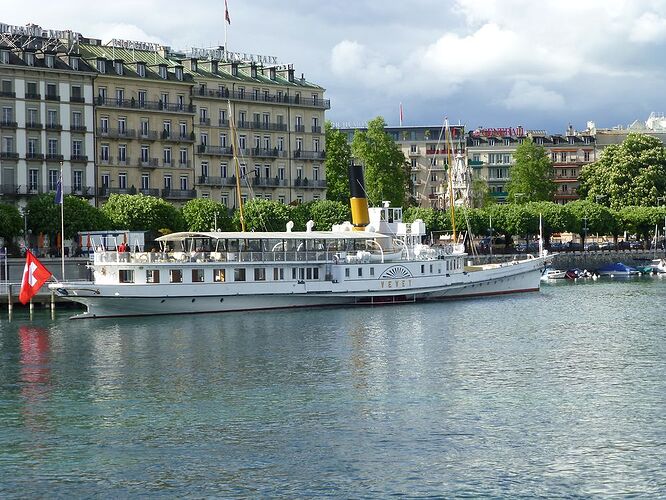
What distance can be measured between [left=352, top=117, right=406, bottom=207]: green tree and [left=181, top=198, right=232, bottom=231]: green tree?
3183cm

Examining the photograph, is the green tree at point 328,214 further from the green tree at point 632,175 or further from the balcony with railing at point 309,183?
the green tree at point 632,175

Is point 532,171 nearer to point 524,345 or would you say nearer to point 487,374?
point 524,345

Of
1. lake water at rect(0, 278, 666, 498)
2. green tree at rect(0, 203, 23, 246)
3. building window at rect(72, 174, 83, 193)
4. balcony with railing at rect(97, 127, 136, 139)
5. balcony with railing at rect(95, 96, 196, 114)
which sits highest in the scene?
balcony with railing at rect(95, 96, 196, 114)

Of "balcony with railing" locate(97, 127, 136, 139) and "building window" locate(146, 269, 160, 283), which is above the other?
"balcony with railing" locate(97, 127, 136, 139)

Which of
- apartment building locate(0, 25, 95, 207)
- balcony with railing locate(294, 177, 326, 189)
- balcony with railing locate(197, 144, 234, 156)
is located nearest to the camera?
apartment building locate(0, 25, 95, 207)

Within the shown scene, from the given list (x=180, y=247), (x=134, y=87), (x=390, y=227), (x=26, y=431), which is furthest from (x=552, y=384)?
(x=134, y=87)

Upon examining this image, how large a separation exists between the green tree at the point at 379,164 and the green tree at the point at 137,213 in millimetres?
37431

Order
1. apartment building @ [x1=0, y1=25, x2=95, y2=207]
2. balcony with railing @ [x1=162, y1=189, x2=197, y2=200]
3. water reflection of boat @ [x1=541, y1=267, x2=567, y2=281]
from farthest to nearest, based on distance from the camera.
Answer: water reflection of boat @ [x1=541, y1=267, x2=567, y2=281], balcony with railing @ [x1=162, y1=189, x2=197, y2=200], apartment building @ [x1=0, y1=25, x2=95, y2=207]

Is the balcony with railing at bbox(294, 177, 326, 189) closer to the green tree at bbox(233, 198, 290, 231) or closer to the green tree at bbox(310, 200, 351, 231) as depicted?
the green tree at bbox(310, 200, 351, 231)

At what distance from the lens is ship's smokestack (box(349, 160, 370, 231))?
81875mm

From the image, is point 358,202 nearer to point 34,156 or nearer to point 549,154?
point 34,156

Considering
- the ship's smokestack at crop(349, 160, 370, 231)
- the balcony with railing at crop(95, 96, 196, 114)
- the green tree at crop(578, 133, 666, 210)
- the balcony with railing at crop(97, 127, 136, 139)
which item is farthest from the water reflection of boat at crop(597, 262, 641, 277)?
the balcony with railing at crop(97, 127, 136, 139)

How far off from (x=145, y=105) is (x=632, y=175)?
65.7m

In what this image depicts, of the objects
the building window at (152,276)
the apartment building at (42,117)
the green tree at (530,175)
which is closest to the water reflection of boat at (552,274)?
the green tree at (530,175)
